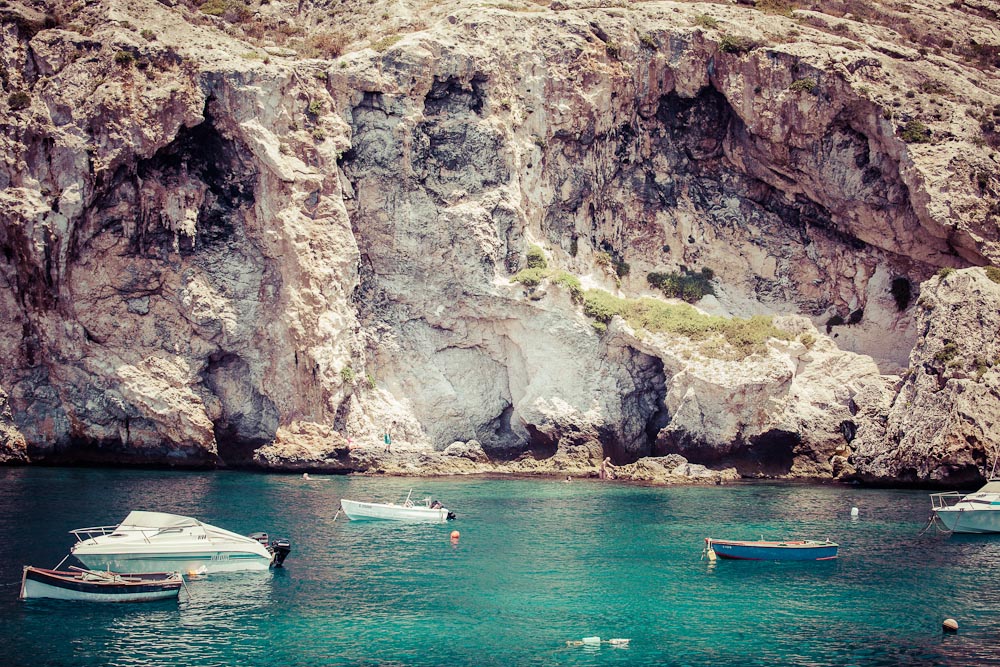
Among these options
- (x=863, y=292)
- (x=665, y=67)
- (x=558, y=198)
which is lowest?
(x=863, y=292)

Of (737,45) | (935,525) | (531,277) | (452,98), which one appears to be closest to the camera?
(935,525)

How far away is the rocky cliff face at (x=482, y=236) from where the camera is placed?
56438 mm

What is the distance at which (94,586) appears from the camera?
29016 mm

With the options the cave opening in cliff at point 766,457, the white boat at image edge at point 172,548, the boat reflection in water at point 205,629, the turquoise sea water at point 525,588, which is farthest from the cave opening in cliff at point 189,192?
the cave opening in cliff at point 766,457

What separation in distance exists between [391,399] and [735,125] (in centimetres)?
3167

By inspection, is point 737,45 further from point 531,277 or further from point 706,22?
point 531,277

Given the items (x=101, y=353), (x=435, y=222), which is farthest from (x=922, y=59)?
(x=101, y=353)

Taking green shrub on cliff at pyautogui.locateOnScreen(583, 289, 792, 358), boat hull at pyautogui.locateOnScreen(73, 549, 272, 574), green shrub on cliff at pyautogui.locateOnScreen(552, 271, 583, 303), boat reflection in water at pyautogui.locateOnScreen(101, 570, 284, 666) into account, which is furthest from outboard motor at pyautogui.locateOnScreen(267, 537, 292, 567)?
green shrub on cliff at pyautogui.locateOnScreen(583, 289, 792, 358)

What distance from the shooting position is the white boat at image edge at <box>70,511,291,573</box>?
32.4 metres

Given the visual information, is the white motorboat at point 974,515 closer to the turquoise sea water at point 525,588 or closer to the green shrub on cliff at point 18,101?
the turquoise sea water at point 525,588

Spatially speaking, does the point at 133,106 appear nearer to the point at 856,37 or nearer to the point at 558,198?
the point at 558,198

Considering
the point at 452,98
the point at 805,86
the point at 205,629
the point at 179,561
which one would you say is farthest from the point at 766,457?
the point at 205,629

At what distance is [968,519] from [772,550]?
11.6m

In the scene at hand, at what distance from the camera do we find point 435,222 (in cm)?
6172
